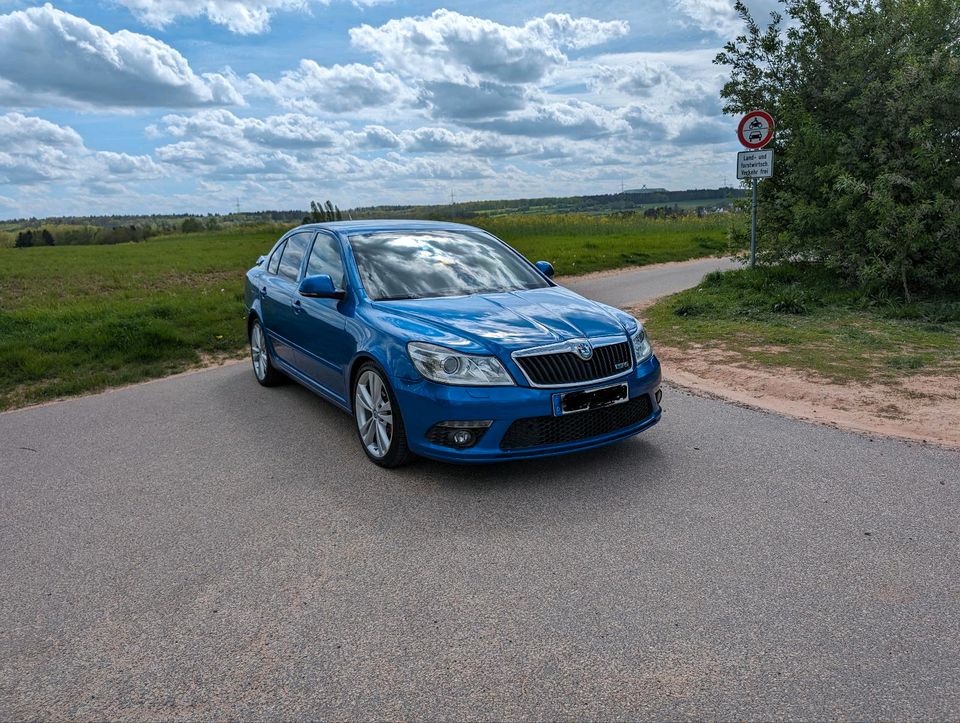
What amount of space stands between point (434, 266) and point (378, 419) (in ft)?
4.83

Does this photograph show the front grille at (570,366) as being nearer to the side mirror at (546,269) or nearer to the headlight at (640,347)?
the headlight at (640,347)

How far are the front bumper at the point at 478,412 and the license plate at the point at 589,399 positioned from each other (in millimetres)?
36

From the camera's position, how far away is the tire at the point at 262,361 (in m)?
7.52

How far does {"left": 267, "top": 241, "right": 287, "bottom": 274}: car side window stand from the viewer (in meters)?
7.52

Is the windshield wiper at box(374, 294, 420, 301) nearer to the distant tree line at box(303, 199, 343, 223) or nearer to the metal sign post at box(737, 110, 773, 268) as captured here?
the metal sign post at box(737, 110, 773, 268)

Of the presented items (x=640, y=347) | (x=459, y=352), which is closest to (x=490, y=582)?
(x=459, y=352)

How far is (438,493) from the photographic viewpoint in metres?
4.56

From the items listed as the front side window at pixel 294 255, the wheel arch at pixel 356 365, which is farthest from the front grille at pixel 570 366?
the front side window at pixel 294 255

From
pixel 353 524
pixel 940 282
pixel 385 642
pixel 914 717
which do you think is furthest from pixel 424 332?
pixel 940 282

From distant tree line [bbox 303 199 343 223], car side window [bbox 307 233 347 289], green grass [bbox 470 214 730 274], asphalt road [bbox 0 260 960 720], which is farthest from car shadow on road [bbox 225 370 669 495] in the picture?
distant tree line [bbox 303 199 343 223]

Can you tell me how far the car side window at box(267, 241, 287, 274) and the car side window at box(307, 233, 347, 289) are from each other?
101cm

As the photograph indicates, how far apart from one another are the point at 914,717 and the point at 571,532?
177 centimetres

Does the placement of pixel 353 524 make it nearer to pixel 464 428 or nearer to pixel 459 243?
pixel 464 428

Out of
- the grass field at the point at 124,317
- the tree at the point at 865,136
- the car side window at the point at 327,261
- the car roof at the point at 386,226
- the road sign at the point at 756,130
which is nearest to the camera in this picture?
the car side window at the point at 327,261
